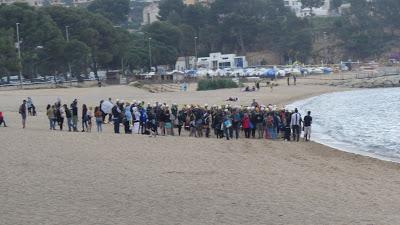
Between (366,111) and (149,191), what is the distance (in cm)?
3539

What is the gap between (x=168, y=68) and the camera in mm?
103500

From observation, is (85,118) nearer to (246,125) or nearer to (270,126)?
(246,125)

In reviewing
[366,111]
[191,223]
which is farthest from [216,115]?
[366,111]

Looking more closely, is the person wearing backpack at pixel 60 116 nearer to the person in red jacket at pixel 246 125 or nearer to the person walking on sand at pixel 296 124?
the person in red jacket at pixel 246 125

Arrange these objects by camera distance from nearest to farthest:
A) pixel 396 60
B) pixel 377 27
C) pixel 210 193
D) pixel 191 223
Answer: pixel 191 223 < pixel 210 193 < pixel 396 60 < pixel 377 27

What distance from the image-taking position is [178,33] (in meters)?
103

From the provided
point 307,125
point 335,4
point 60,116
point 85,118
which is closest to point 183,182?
point 85,118

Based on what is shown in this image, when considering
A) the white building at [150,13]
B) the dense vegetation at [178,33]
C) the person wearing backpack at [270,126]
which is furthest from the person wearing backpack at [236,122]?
the white building at [150,13]

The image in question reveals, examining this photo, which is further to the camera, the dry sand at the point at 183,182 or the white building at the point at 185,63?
the white building at the point at 185,63

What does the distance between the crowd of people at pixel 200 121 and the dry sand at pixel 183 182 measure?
1.53 meters

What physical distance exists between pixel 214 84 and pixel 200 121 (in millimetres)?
42418

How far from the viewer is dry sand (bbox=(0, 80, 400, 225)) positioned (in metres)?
12.8

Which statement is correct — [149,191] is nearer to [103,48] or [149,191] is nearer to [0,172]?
[0,172]

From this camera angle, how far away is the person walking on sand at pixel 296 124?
87.4 feet
